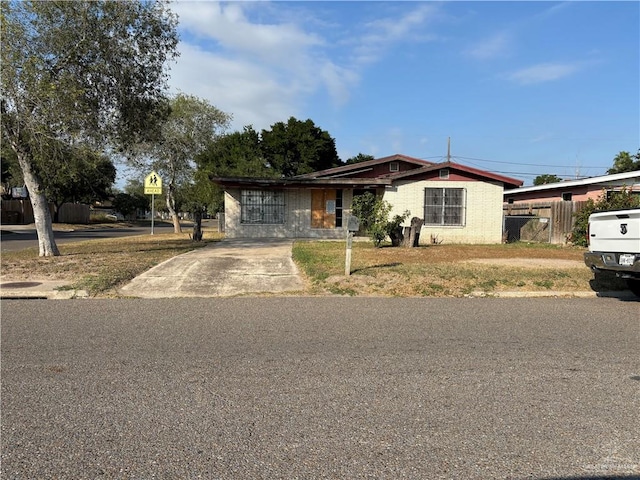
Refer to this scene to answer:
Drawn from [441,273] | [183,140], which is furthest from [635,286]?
[183,140]

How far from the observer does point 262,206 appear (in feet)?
69.5

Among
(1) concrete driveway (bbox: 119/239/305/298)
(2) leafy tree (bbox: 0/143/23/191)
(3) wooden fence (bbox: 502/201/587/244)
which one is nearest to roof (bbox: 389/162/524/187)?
(3) wooden fence (bbox: 502/201/587/244)

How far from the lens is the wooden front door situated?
21266 millimetres

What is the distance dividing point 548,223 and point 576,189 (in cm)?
509

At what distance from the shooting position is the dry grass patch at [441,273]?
368 inches

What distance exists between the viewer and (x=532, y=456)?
3.04 metres

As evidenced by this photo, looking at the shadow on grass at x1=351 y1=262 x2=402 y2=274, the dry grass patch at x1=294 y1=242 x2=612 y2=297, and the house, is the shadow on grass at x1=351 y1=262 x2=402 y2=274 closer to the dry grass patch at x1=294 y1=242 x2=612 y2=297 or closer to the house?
the dry grass patch at x1=294 y1=242 x2=612 y2=297

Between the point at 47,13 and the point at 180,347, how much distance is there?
33.9 ft

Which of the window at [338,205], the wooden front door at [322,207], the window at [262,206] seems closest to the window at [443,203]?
the window at [338,205]

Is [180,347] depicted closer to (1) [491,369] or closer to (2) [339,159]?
(1) [491,369]

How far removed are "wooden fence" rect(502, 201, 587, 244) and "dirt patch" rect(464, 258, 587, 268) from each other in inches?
215

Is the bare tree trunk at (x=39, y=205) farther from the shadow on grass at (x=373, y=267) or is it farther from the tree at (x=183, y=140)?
the tree at (x=183, y=140)

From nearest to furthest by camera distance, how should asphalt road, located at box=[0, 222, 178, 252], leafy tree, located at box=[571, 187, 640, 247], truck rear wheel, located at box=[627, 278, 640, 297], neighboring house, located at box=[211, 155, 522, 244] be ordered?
truck rear wheel, located at box=[627, 278, 640, 297] < leafy tree, located at box=[571, 187, 640, 247] < neighboring house, located at box=[211, 155, 522, 244] < asphalt road, located at box=[0, 222, 178, 252]

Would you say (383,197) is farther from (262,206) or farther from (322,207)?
(262,206)
